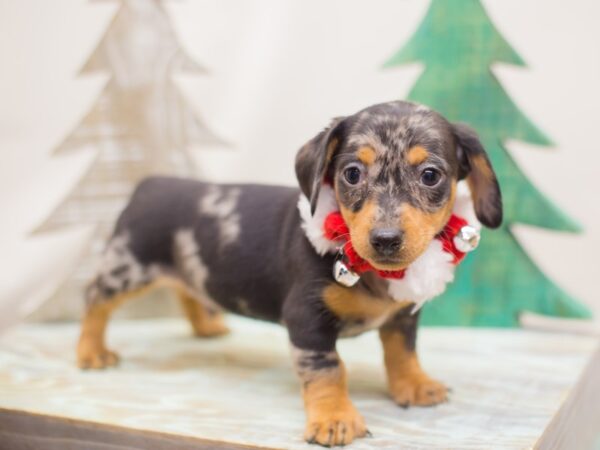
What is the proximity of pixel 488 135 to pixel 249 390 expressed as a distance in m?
1.22

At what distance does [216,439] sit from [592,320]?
166 cm

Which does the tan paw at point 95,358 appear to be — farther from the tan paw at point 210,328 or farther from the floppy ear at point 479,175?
the floppy ear at point 479,175

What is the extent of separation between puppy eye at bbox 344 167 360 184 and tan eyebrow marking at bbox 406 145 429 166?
0.42 ft

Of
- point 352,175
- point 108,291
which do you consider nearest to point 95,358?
point 108,291

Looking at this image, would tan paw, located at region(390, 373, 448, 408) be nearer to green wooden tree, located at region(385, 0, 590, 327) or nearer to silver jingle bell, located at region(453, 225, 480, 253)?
silver jingle bell, located at region(453, 225, 480, 253)

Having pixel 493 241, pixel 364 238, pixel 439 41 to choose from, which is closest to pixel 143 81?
pixel 439 41

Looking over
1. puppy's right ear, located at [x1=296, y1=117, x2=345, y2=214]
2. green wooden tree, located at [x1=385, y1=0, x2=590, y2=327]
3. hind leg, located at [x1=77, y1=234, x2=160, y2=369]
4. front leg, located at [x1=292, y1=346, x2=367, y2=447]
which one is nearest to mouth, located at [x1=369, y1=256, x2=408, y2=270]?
puppy's right ear, located at [x1=296, y1=117, x2=345, y2=214]

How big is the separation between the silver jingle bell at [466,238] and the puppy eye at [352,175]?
302 millimetres

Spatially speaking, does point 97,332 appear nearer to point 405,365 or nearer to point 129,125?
point 129,125

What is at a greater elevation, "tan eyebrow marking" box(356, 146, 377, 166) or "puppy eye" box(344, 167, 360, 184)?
"tan eyebrow marking" box(356, 146, 377, 166)

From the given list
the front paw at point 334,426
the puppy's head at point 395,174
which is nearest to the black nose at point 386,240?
the puppy's head at point 395,174

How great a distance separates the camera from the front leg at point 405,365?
2439 millimetres

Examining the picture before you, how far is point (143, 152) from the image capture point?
351cm

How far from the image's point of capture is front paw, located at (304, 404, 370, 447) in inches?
84.0
